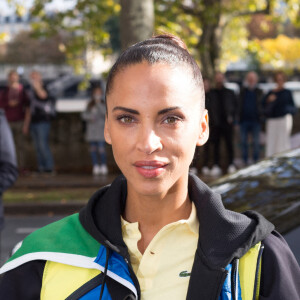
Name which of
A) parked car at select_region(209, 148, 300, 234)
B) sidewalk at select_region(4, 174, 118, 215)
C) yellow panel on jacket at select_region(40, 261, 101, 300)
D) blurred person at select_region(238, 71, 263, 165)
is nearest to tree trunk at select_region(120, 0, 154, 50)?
sidewalk at select_region(4, 174, 118, 215)

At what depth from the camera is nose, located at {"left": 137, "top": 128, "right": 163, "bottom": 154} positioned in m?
1.80

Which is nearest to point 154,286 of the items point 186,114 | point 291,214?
point 186,114

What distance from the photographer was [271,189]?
10.4 ft

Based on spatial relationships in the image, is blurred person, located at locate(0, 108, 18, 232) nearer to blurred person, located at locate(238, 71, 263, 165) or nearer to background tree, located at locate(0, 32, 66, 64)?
blurred person, located at locate(238, 71, 263, 165)

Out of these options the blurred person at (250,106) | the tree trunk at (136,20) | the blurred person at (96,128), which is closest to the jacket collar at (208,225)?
the tree trunk at (136,20)

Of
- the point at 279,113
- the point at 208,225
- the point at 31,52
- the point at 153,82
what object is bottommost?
the point at 31,52

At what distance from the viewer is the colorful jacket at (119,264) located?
1817 mm

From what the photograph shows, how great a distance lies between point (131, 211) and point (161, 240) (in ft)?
0.46

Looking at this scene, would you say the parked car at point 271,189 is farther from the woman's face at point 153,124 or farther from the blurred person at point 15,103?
the blurred person at point 15,103

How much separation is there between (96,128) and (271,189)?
382 inches

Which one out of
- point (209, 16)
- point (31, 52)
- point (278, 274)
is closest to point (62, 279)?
point (278, 274)

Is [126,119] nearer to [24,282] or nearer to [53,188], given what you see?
[24,282]

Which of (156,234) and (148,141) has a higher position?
(148,141)

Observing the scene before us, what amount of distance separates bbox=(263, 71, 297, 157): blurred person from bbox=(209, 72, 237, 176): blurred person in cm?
64
